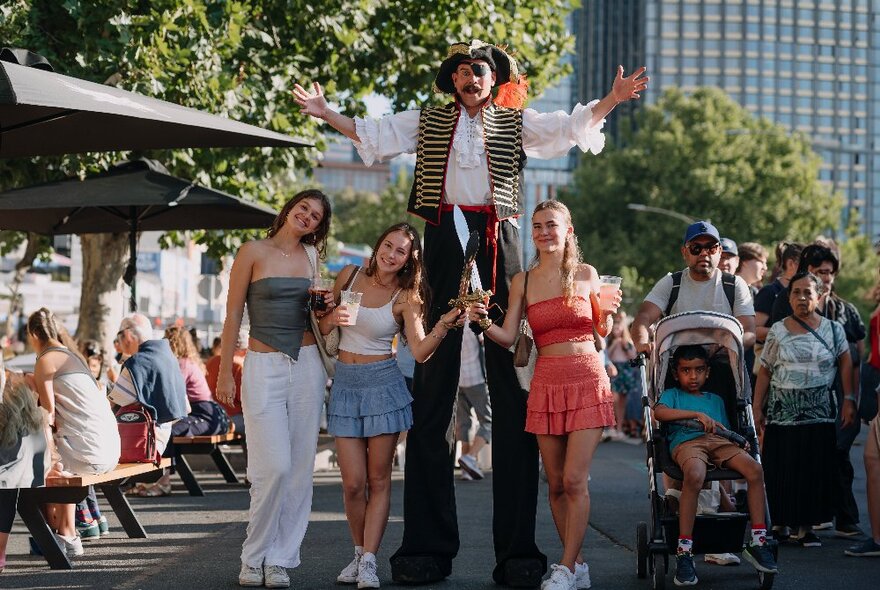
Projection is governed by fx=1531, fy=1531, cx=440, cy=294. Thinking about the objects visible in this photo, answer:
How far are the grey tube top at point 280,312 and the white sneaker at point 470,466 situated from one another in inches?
293

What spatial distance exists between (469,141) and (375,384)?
138cm

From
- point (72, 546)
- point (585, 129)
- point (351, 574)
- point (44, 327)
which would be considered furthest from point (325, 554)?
point (585, 129)

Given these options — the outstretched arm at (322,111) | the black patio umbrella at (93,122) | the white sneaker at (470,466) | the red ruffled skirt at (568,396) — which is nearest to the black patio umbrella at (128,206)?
the black patio umbrella at (93,122)

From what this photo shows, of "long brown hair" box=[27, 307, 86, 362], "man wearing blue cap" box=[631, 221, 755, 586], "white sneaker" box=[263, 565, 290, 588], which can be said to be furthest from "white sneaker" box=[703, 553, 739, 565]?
"long brown hair" box=[27, 307, 86, 362]

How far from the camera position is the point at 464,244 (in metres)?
7.97

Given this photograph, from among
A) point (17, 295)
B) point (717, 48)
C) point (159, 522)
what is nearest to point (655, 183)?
point (17, 295)

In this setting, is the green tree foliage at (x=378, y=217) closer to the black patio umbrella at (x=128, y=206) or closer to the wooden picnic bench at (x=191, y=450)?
the black patio umbrella at (x=128, y=206)

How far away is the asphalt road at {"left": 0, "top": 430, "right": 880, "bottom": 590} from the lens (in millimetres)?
8148

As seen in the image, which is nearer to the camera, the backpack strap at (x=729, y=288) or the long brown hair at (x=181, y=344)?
the backpack strap at (x=729, y=288)

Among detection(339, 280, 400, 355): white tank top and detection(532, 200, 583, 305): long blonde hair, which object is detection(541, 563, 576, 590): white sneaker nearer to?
detection(532, 200, 583, 305): long blonde hair

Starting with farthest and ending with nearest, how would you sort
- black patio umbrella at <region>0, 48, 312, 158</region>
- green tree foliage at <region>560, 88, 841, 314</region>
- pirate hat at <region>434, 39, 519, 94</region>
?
green tree foliage at <region>560, 88, 841, 314</region> < pirate hat at <region>434, 39, 519, 94</region> < black patio umbrella at <region>0, 48, 312, 158</region>

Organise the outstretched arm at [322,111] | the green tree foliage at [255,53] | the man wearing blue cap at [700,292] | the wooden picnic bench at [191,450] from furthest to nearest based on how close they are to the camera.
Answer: the green tree foliage at [255,53] < the wooden picnic bench at [191,450] < the man wearing blue cap at [700,292] < the outstretched arm at [322,111]

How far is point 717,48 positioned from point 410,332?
132 meters

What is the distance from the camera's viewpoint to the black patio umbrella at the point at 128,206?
12.6 metres
